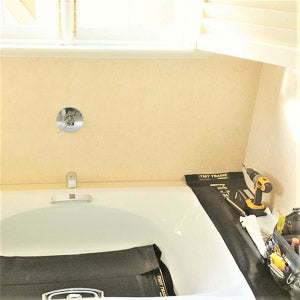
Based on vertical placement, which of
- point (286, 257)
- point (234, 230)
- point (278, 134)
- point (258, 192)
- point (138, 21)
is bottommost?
point (286, 257)

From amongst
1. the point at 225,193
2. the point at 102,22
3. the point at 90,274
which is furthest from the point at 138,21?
the point at 90,274

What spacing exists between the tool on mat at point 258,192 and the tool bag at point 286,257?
0.27 metres

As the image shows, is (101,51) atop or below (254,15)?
atop

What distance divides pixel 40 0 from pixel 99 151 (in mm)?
736

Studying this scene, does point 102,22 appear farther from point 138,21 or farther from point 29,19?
point 29,19

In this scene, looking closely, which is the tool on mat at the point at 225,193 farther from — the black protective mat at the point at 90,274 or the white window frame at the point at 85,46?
the white window frame at the point at 85,46

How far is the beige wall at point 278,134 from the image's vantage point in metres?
1.73

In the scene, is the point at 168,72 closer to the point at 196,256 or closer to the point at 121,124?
the point at 121,124

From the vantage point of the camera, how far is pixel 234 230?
1.76m

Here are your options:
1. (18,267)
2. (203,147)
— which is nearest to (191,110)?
(203,147)

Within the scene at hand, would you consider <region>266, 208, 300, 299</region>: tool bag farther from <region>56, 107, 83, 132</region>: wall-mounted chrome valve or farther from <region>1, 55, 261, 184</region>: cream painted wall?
<region>56, 107, 83, 132</region>: wall-mounted chrome valve

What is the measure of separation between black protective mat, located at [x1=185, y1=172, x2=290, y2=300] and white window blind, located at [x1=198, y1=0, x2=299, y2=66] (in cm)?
68

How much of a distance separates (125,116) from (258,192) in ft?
2.27

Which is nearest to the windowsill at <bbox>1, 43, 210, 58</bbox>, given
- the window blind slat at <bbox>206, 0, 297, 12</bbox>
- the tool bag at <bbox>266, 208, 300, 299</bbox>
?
the window blind slat at <bbox>206, 0, 297, 12</bbox>
